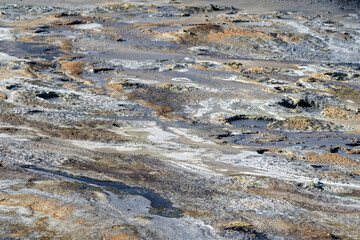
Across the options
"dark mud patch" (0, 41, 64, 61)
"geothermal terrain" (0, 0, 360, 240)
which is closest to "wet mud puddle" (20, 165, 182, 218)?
"geothermal terrain" (0, 0, 360, 240)

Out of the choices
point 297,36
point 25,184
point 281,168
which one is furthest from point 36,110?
point 297,36

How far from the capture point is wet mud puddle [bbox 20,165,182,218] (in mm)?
5828

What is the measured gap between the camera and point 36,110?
9453 millimetres

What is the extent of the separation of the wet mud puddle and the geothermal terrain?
0.10ft

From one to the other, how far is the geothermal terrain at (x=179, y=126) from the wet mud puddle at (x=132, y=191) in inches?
1.2

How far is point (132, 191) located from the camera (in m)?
6.38

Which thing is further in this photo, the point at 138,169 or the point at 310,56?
the point at 310,56

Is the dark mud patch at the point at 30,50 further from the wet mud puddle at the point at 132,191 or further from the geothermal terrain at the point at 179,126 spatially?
the wet mud puddle at the point at 132,191

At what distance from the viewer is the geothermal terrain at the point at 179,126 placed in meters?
5.70

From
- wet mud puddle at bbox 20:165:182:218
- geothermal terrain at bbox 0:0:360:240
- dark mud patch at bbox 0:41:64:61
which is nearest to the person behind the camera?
geothermal terrain at bbox 0:0:360:240

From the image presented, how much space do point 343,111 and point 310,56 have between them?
3.94m

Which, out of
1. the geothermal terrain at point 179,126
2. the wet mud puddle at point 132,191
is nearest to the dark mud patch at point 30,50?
the geothermal terrain at point 179,126

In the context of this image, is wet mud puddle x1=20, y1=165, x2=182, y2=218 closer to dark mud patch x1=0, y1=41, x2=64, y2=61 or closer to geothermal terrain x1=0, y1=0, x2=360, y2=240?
geothermal terrain x1=0, y1=0, x2=360, y2=240

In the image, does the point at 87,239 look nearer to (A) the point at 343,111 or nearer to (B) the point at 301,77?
(A) the point at 343,111
